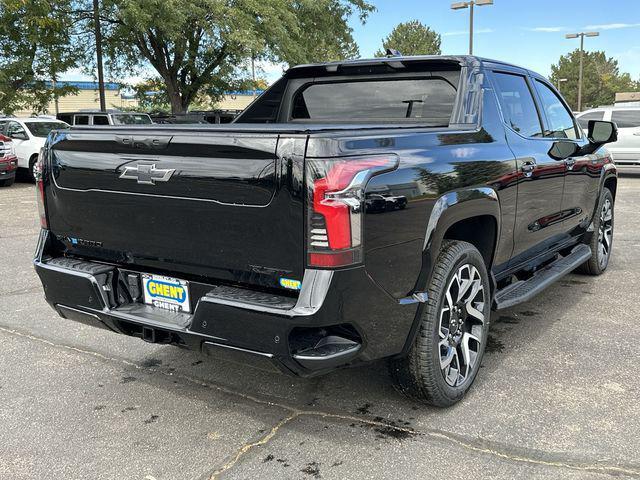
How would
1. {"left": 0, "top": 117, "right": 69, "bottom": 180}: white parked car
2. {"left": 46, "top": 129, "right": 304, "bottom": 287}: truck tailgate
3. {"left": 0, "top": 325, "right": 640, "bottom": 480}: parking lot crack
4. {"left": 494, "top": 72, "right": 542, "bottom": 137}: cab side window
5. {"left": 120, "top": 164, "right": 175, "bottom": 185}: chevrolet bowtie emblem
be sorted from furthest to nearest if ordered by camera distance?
{"left": 0, "top": 117, "right": 69, "bottom": 180}: white parked car
{"left": 494, "top": 72, "right": 542, "bottom": 137}: cab side window
{"left": 120, "top": 164, "right": 175, "bottom": 185}: chevrolet bowtie emblem
{"left": 0, "top": 325, "right": 640, "bottom": 480}: parking lot crack
{"left": 46, "top": 129, "right": 304, "bottom": 287}: truck tailgate

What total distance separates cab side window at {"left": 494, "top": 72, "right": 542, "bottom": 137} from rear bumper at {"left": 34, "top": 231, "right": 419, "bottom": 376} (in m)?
1.85

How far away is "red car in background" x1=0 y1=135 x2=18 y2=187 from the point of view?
47.3 ft

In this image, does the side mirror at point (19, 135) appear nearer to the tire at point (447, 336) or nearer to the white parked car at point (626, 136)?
the white parked car at point (626, 136)

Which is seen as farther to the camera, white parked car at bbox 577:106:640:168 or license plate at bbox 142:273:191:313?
white parked car at bbox 577:106:640:168

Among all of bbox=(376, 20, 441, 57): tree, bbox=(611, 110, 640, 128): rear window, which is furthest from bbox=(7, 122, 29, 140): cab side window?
bbox=(376, 20, 441, 57): tree

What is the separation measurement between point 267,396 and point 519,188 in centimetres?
199

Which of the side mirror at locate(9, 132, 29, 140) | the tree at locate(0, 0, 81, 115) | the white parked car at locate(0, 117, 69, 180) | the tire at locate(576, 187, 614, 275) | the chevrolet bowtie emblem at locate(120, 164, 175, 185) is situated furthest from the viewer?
the tree at locate(0, 0, 81, 115)

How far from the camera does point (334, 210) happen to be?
2.50 meters

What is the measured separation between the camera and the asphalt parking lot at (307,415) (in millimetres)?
2795

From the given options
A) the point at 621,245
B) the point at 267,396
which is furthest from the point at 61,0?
the point at 267,396

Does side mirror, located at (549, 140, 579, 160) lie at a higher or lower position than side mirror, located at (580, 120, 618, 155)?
lower

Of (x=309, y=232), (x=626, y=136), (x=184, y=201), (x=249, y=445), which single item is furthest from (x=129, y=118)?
(x=309, y=232)

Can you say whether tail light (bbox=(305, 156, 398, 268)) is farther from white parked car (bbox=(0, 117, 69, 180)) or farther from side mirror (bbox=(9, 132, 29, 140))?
side mirror (bbox=(9, 132, 29, 140))

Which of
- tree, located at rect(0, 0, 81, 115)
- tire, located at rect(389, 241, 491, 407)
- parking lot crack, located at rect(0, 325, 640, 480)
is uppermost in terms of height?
tree, located at rect(0, 0, 81, 115)
